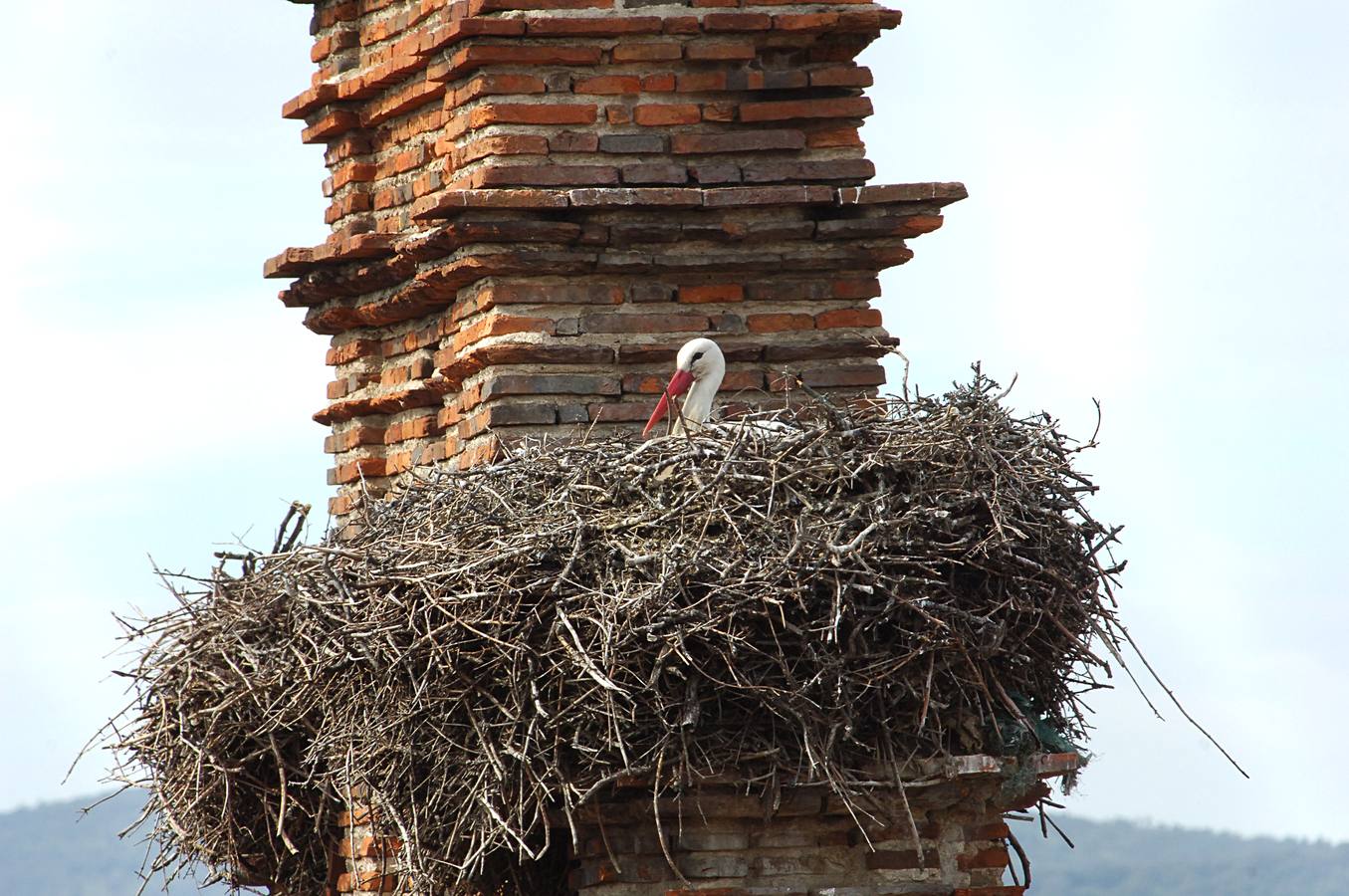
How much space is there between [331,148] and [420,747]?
323 cm

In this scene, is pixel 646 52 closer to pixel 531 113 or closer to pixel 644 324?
pixel 531 113

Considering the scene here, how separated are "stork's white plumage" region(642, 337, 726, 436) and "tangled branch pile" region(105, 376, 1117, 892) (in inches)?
21.9

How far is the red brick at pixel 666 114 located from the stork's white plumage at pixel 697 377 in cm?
90

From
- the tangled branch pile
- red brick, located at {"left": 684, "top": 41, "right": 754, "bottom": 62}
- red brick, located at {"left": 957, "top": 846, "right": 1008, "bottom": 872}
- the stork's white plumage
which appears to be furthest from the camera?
red brick, located at {"left": 684, "top": 41, "right": 754, "bottom": 62}

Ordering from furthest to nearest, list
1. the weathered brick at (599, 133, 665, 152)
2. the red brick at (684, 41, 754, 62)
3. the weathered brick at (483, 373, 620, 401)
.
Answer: the red brick at (684, 41, 754, 62)
the weathered brick at (599, 133, 665, 152)
the weathered brick at (483, 373, 620, 401)

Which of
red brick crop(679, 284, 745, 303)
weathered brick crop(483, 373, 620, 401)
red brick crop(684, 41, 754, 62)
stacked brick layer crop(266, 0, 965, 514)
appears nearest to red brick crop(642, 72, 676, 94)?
stacked brick layer crop(266, 0, 965, 514)

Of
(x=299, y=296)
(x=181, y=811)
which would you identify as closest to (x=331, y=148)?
(x=299, y=296)

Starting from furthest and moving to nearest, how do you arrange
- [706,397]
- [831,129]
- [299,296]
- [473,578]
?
[299,296], [831,129], [706,397], [473,578]

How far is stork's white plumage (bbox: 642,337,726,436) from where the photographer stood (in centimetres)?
799

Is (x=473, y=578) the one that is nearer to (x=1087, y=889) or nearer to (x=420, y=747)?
(x=420, y=747)

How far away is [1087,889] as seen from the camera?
9512cm

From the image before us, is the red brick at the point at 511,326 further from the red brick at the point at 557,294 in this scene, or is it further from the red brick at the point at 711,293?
the red brick at the point at 711,293

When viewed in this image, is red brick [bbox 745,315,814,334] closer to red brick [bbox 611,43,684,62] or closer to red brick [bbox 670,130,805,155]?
red brick [bbox 670,130,805,155]

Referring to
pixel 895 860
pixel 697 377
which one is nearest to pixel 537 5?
pixel 697 377
